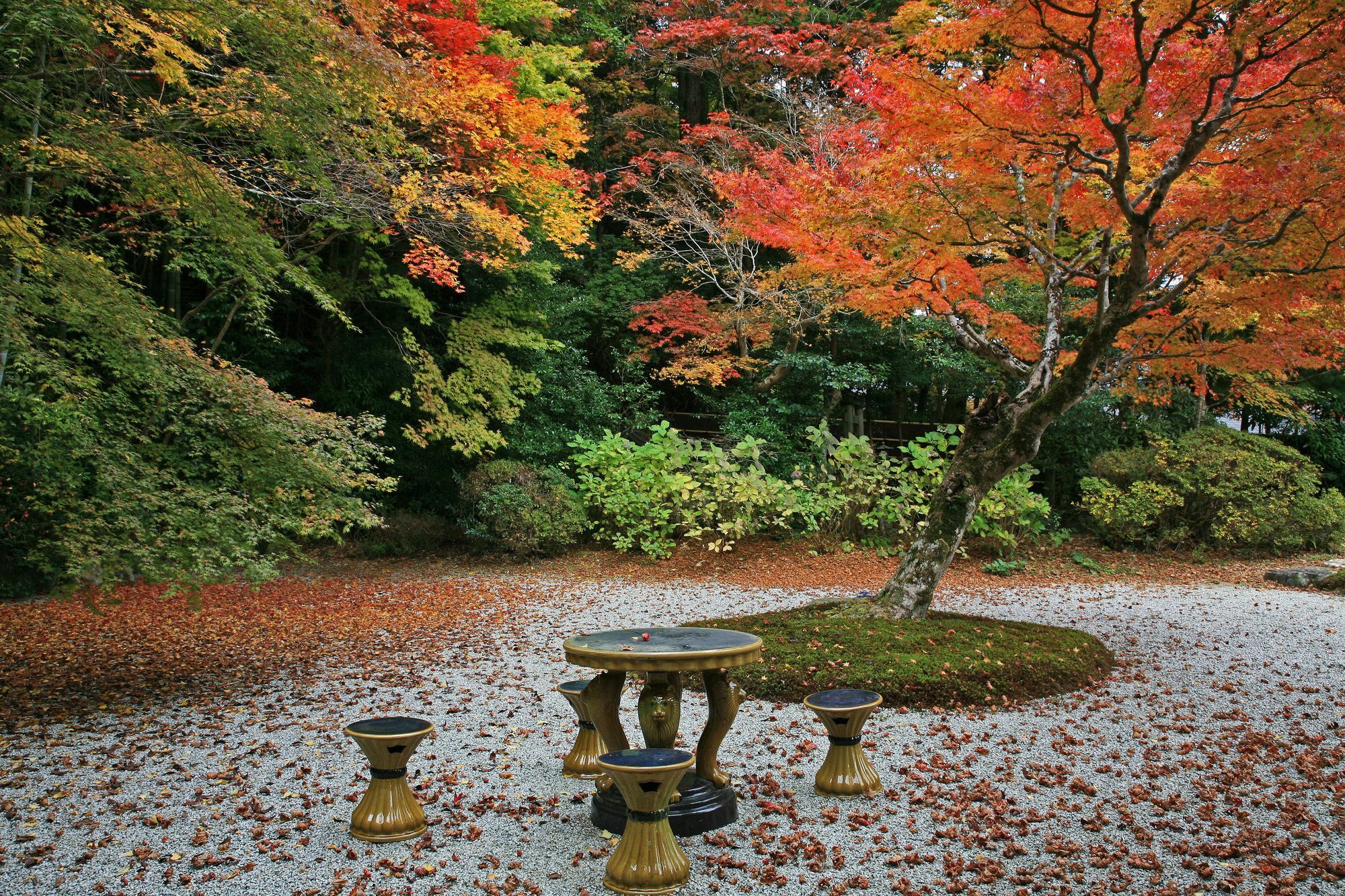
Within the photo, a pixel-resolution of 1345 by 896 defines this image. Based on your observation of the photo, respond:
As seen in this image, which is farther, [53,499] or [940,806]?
[53,499]

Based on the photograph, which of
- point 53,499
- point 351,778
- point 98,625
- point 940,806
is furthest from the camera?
point 98,625

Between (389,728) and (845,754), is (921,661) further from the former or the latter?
(389,728)

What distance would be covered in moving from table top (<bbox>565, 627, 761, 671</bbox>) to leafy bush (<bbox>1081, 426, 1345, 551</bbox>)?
833cm

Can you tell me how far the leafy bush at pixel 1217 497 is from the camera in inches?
370

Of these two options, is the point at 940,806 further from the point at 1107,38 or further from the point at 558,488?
the point at 558,488

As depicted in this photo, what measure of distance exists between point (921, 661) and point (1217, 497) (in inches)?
272

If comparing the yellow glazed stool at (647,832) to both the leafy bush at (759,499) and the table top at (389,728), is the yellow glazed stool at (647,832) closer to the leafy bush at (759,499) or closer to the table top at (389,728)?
the table top at (389,728)

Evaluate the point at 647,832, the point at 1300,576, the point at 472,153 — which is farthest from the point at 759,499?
the point at 647,832

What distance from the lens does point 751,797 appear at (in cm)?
315

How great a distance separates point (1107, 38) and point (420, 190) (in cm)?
550

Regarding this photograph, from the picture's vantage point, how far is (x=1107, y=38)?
458cm

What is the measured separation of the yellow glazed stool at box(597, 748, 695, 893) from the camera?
2.44 m

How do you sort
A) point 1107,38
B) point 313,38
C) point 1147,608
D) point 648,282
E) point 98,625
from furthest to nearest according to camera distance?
point 648,282
point 1147,608
point 98,625
point 1107,38
point 313,38

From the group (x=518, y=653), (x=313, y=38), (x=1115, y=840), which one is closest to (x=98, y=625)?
(x=518, y=653)
